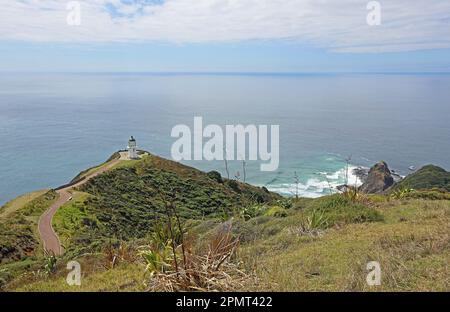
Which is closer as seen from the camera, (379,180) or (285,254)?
(285,254)

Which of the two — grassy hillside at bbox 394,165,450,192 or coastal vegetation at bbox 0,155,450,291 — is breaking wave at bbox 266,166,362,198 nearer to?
grassy hillside at bbox 394,165,450,192

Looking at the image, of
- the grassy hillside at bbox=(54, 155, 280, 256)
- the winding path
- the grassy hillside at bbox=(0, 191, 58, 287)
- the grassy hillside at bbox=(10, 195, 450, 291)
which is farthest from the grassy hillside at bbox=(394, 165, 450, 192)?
the grassy hillside at bbox=(10, 195, 450, 291)

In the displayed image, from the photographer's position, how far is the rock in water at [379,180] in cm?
5791

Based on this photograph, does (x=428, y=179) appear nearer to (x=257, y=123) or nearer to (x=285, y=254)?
(x=285, y=254)

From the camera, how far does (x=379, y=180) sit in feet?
194

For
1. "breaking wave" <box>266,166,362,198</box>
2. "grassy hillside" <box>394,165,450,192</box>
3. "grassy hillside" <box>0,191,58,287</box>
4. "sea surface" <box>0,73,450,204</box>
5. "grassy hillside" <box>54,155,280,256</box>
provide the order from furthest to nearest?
"sea surface" <box>0,73,450,204</box> → "breaking wave" <box>266,166,362,198</box> → "grassy hillside" <box>394,165,450,192</box> → "grassy hillside" <box>54,155,280,256</box> → "grassy hillside" <box>0,191,58,287</box>

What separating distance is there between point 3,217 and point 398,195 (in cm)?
2999

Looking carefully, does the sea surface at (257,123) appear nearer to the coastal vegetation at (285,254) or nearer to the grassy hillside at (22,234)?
the grassy hillside at (22,234)

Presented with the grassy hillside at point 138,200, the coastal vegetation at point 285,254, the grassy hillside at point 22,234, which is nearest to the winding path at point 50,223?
the grassy hillside at point 22,234

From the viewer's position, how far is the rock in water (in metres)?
57.9

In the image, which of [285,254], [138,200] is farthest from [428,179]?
[285,254]
